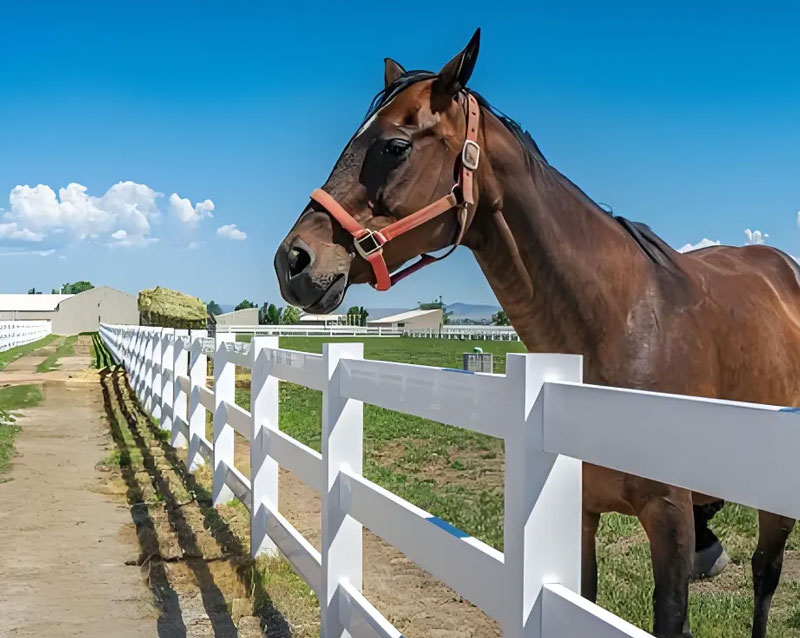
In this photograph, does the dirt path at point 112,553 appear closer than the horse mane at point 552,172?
No

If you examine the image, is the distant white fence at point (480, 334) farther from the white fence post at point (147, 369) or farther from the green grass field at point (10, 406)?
the white fence post at point (147, 369)

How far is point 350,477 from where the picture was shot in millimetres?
3346

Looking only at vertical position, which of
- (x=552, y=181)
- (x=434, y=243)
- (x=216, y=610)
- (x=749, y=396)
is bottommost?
(x=216, y=610)

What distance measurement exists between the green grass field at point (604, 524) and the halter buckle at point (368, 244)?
7.34ft

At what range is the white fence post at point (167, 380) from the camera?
10.3 m

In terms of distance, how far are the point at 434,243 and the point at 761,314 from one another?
4.43 feet

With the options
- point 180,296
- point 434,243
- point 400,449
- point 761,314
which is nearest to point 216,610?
point 434,243

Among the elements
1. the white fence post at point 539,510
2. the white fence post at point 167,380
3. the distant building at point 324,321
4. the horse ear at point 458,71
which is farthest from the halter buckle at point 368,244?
the distant building at point 324,321

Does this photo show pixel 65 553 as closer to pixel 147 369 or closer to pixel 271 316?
pixel 147 369

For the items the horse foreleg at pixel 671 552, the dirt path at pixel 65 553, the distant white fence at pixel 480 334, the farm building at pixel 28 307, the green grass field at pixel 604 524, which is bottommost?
the dirt path at pixel 65 553

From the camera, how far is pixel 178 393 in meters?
9.66

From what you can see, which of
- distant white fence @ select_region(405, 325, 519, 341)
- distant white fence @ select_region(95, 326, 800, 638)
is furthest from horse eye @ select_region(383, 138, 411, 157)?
distant white fence @ select_region(405, 325, 519, 341)

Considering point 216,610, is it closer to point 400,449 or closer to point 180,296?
point 400,449

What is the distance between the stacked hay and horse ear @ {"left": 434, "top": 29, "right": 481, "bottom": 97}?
29379mm
